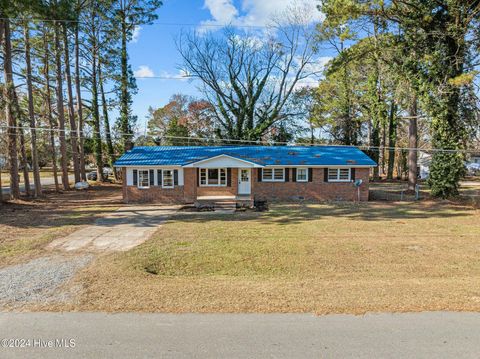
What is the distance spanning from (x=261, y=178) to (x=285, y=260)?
12.3 metres

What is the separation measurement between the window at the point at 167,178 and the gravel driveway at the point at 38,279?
11.2 meters

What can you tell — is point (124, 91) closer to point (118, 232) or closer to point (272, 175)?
point (272, 175)

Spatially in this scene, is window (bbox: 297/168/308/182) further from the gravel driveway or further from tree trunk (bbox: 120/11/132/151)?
tree trunk (bbox: 120/11/132/151)

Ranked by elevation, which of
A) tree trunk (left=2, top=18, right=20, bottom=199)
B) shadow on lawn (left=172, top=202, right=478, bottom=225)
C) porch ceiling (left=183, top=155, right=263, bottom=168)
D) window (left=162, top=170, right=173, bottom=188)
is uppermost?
tree trunk (left=2, top=18, right=20, bottom=199)

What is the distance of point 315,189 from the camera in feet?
66.3

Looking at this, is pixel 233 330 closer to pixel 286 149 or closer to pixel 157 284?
pixel 157 284

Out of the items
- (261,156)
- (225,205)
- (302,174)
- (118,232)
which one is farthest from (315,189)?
(118,232)

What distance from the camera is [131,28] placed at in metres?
29.4

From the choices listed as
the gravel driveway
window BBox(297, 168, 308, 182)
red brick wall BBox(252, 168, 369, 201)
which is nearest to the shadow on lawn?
red brick wall BBox(252, 168, 369, 201)

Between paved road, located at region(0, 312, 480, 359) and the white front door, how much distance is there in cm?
1498

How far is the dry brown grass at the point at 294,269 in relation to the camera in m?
5.20

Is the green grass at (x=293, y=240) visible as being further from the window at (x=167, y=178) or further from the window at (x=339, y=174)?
the window at (x=167, y=178)

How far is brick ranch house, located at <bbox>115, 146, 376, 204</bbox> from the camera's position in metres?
19.2

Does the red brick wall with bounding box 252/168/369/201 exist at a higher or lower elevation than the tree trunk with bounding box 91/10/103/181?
lower
